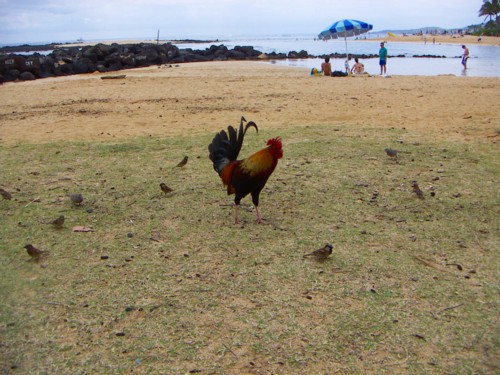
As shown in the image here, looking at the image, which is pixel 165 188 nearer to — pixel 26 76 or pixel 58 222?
pixel 58 222

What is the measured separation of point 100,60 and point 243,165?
34.4 meters

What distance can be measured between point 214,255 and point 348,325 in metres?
1.85

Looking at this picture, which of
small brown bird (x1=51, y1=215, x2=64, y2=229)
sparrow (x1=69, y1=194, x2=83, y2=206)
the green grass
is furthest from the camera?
sparrow (x1=69, y1=194, x2=83, y2=206)

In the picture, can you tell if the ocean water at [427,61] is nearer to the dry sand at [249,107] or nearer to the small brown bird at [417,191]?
the dry sand at [249,107]

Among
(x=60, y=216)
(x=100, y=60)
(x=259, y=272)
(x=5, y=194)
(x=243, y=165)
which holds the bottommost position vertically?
(x=259, y=272)

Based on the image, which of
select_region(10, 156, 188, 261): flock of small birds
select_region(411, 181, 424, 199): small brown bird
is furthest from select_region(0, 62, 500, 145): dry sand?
select_region(10, 156, 188, 261): flock of small birds

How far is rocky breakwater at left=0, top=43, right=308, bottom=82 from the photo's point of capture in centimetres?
2850

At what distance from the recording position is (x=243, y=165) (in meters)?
5.95

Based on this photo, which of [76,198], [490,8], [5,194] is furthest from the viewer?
[490,8]

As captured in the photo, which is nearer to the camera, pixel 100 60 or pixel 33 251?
pixel 33 251

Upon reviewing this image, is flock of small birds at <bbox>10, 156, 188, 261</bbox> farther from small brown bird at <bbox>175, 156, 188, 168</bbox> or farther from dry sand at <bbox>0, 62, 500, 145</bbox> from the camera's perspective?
dry sand at <bbox>0, 62, 500, 145</bbox>

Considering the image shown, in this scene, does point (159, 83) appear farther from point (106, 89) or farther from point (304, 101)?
point (304, 101)

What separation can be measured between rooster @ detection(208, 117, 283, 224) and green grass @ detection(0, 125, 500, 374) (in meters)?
0.47

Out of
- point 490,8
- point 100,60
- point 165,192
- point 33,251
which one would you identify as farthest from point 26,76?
point 490,8
